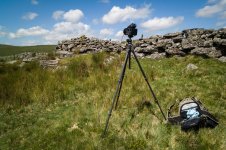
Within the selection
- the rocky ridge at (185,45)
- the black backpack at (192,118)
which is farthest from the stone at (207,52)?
the black backpack at (192,118)

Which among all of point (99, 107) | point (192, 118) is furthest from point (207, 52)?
point (192, 118)

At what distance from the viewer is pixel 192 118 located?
5051 millimetres

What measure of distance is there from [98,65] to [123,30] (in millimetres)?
6620

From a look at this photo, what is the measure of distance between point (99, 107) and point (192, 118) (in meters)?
2.75

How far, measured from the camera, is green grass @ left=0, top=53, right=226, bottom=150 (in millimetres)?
4934

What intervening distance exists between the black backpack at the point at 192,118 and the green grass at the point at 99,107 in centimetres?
15

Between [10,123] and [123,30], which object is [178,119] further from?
[10,123]

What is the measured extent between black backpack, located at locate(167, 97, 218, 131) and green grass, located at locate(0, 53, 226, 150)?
155 millimetres

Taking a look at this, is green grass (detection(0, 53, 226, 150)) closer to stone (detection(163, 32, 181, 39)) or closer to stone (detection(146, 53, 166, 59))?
stone (detection(146, 53, 166, 59))

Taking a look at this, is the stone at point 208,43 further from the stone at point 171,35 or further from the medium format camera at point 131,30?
the medium format camera at point 131,30

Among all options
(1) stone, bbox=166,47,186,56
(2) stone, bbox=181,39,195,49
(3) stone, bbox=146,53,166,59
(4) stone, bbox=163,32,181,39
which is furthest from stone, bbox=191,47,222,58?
(4) stone, bbox=163,32,181,39

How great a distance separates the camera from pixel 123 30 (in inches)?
209

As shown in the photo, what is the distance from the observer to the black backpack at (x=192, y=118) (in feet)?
16.4

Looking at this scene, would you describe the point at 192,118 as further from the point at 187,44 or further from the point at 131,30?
the point at 187,44
